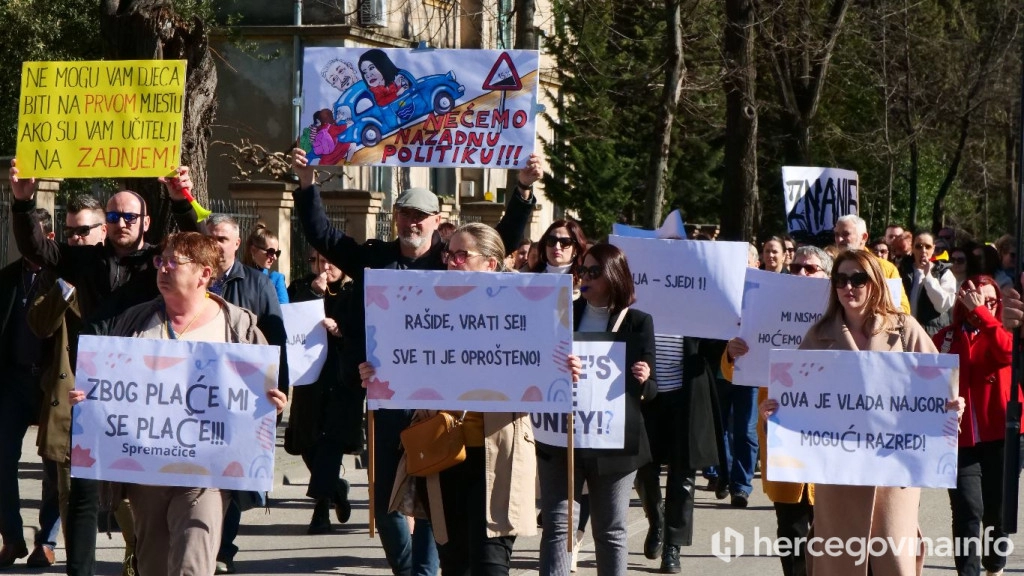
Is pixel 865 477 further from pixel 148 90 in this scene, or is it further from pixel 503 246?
pixel 148 90

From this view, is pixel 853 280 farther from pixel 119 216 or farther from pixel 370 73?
pixel 119 216

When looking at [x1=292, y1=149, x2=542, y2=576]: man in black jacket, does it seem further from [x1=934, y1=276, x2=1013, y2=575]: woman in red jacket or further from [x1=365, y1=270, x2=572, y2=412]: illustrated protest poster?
[x1=934, y1=276, x2=1013, y2=575]: woman in red jacket

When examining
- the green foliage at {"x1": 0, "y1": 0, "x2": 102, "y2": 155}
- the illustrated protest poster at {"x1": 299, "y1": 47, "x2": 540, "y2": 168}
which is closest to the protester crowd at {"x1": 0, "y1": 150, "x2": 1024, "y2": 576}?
the illustrated protest poster at {"x1": 299, "y1": 47, "x2": 540, "y2": 168}

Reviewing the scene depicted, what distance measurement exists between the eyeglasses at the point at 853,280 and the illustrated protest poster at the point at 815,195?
6.24 meters

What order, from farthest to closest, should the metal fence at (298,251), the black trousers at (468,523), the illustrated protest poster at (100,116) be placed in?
the metal fence at (298,251) < the illustrated protest poster at (100,116) < the black trousers at (468,523)

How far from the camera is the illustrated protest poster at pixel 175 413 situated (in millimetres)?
5574

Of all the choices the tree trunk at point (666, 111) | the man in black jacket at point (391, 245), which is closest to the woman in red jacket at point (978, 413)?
the man in black jacket at point (391, 245)

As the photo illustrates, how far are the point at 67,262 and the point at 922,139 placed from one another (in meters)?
33.2

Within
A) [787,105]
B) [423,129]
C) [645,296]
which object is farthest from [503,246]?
[787,105]

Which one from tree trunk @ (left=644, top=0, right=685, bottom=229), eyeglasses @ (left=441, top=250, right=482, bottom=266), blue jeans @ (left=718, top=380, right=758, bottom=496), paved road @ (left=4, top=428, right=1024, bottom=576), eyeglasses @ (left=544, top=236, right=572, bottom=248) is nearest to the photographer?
eyeglasses @ (left=441, top=250, right=482, bottom=266)

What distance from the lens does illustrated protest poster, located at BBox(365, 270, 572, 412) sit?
19.5 ft

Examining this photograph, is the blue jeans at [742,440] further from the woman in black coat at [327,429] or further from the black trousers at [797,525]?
the black trousers at [797,525]

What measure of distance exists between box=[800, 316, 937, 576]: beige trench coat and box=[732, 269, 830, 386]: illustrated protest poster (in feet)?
4.45

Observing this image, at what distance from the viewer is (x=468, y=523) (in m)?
5.98
